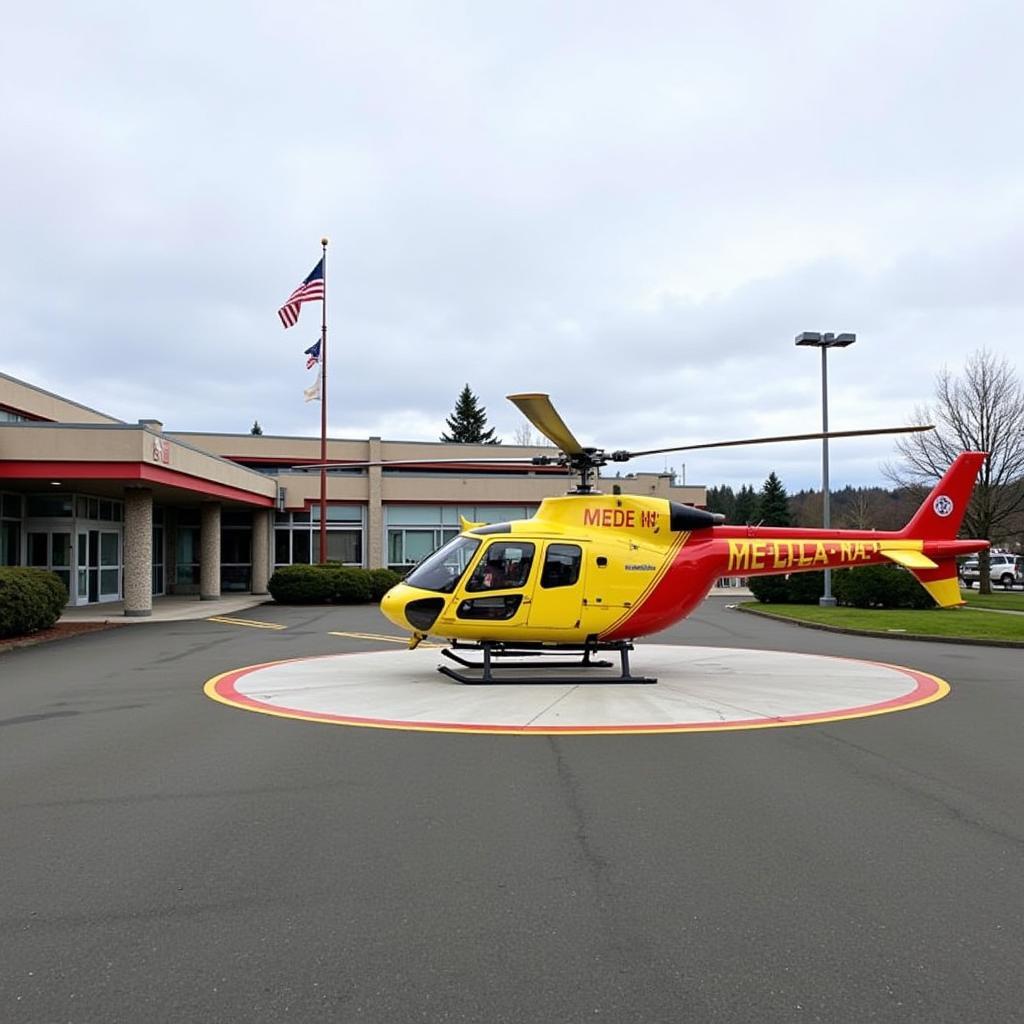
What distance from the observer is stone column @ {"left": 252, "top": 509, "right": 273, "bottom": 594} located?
36094 mm

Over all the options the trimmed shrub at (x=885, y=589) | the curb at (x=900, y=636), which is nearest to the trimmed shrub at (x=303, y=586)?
the curb at (x=900, y=636)

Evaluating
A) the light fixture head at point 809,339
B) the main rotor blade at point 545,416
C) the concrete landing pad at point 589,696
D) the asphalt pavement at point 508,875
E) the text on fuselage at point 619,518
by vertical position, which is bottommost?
the concrete landing pad at point 589,696

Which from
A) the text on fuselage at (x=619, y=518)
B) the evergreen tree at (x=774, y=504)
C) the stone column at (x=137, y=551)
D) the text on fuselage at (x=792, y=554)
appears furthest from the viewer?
the evergreen tree at (x=774, y=504)

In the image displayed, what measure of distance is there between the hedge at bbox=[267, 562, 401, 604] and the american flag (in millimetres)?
8718

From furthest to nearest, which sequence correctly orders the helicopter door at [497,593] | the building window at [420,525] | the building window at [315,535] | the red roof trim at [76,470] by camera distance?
the building window at [420,525] < the building window at [315,535] < the red roof trim at [76,470] < the helicopter door at [497,593]

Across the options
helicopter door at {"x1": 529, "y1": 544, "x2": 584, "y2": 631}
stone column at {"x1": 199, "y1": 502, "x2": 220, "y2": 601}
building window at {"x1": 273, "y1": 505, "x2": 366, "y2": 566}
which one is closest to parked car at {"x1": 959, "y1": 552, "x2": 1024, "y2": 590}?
building window at {"x1": 273, "y1": 505, "x2": 366, "y2": 566}

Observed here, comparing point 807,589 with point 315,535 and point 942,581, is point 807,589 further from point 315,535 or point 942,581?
point 315,535

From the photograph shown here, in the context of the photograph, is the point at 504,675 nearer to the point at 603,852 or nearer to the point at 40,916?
the point at 603,852

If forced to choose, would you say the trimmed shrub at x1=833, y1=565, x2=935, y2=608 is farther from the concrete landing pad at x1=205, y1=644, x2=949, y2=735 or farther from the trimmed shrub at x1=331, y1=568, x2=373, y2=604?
the trimmed shrub at x1=331, y1=568, x2=373, y2=604

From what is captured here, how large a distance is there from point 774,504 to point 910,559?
56512 millimetres

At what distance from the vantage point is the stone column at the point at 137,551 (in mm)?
23500

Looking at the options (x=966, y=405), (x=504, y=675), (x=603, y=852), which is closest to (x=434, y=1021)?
(x=603, y=852)

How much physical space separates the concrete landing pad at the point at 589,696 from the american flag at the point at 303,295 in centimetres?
1699

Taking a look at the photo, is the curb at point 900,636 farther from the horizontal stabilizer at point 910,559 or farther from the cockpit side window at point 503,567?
the cockpit side window at point 503,567
